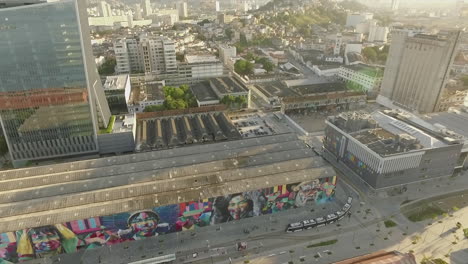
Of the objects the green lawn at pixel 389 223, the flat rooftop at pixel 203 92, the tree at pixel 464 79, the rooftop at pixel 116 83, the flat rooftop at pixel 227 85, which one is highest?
the rooftop at pixel 116 83

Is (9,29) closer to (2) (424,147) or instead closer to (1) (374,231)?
(1) (374,231)

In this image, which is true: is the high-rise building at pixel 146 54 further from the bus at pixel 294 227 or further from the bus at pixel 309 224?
the bus at pixel 309 224

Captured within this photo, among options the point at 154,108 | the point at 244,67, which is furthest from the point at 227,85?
the point at 244,67

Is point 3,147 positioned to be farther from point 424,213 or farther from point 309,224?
point 424,213

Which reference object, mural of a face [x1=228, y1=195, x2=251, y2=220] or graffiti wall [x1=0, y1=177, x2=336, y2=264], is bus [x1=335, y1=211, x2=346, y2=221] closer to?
graffiti wall [x1=0, y1=177, x2=336, y2=264]

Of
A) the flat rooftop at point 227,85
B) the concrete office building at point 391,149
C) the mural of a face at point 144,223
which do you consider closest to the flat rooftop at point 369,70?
the concrete office building at point 391,149

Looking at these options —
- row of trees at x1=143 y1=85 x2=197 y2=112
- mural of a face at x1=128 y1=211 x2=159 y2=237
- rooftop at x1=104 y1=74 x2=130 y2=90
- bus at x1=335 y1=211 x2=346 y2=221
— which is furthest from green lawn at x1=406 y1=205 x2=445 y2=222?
rooftop at x1=104 y1=74 x2=130 y2=90
